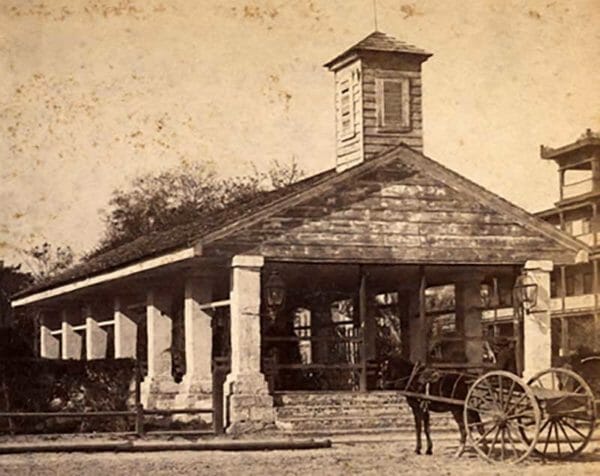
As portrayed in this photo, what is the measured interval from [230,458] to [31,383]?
7.27 m

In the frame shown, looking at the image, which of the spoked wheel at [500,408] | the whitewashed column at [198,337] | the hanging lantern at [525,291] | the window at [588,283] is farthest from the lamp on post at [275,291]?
the window at [588,283]

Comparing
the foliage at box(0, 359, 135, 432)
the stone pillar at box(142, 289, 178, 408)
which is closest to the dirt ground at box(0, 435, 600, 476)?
the foliage at box(0, 359, 135, 432)

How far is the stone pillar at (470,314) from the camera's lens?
2580 centimetres

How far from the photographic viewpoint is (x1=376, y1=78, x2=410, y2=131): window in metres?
25.0

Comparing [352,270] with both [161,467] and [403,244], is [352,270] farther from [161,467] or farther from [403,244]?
[161,467]

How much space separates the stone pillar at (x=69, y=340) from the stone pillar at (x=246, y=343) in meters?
13.6

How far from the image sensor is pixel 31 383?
2253 centimetres

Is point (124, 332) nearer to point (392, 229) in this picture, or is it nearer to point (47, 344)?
point (47, 344)

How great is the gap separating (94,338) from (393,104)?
11.0 meters

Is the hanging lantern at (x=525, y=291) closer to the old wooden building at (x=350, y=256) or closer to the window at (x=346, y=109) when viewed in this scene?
the old wooden building at (x=350, y=256)

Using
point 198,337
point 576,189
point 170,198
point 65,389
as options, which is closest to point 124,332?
point 198,337

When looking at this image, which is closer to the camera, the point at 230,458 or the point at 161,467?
the point at 161,467

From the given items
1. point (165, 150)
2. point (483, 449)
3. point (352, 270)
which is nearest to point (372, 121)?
point (352, 270)

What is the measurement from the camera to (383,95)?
25062 mm
